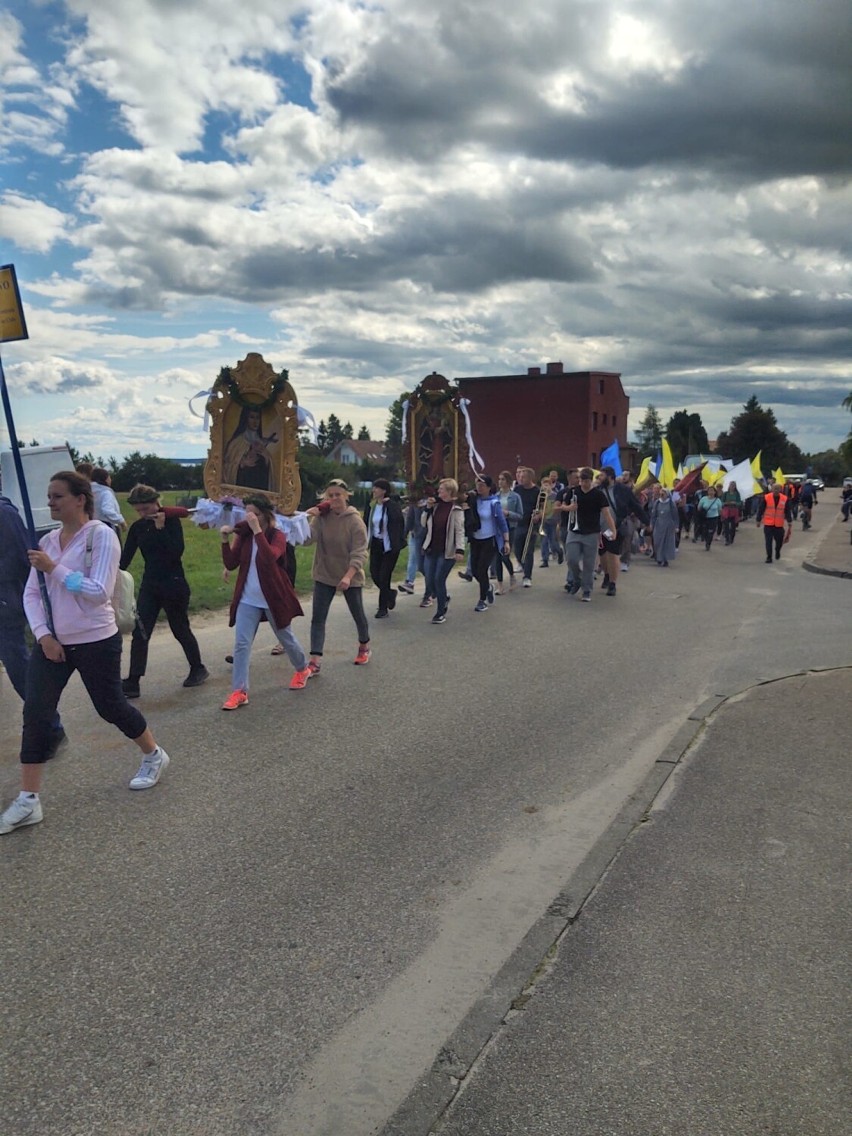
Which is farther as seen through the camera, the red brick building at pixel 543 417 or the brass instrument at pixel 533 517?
the red brick building at pixel 543 417

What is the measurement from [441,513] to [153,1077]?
902cm

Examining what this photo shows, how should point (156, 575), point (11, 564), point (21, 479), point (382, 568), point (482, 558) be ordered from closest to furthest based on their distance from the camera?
point (21, 479) < point (11, 564) < point (156, 575) < point (382, 568) < point (482, 558)

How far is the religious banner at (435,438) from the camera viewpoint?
532 inches

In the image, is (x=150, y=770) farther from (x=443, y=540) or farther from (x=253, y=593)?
(x=443, y=540)

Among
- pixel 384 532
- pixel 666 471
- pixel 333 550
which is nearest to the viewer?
pixel 333 550

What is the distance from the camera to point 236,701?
23.7ft

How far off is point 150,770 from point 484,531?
7.60 meters

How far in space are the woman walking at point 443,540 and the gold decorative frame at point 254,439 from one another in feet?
8.65

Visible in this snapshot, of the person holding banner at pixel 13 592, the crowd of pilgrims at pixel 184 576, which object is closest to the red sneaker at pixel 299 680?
the crowd of pilgrims at pixel 184 576

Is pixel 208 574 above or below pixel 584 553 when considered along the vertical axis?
below

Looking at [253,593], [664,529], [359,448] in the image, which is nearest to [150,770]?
[253,593]

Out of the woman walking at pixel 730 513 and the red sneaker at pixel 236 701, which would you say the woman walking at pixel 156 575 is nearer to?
the red sneaker at pixel 236 701

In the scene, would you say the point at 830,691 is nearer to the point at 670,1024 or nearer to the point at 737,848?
the point at 737,848

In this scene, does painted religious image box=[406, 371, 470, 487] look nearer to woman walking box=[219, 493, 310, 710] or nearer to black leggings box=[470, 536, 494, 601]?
black leggings box=[470, 536, 494, 601]
